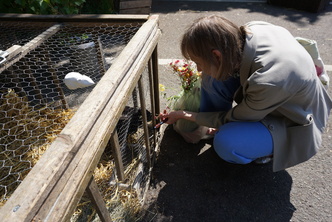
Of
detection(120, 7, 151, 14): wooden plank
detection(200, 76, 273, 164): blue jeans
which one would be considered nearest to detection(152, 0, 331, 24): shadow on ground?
detection(120, 7, 151, 14): wooden plank

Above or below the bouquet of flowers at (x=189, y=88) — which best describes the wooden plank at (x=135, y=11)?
above

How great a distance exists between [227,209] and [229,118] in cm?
63

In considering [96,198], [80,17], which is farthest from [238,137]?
[80,17]

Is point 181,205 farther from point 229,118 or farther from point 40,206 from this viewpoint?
point 40,206

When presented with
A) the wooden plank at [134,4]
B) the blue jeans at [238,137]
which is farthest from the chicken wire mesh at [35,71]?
the wooden plank at [134,4]

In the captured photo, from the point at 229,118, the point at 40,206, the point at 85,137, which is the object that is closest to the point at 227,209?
the point at 229,118

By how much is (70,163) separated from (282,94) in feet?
3.49

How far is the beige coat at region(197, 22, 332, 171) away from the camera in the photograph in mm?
1257

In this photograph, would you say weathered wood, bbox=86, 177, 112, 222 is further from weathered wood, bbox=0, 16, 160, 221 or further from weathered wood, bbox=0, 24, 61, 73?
weathered wood, bbox=0, 24, 61, 73

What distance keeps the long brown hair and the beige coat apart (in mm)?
64

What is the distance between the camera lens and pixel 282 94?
128 centimetres

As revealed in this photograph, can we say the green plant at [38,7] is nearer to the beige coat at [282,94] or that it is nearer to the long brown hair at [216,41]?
the long brown hair at [216,41]

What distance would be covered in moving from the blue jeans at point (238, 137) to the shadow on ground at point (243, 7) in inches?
143

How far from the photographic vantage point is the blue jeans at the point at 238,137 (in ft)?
5.09
